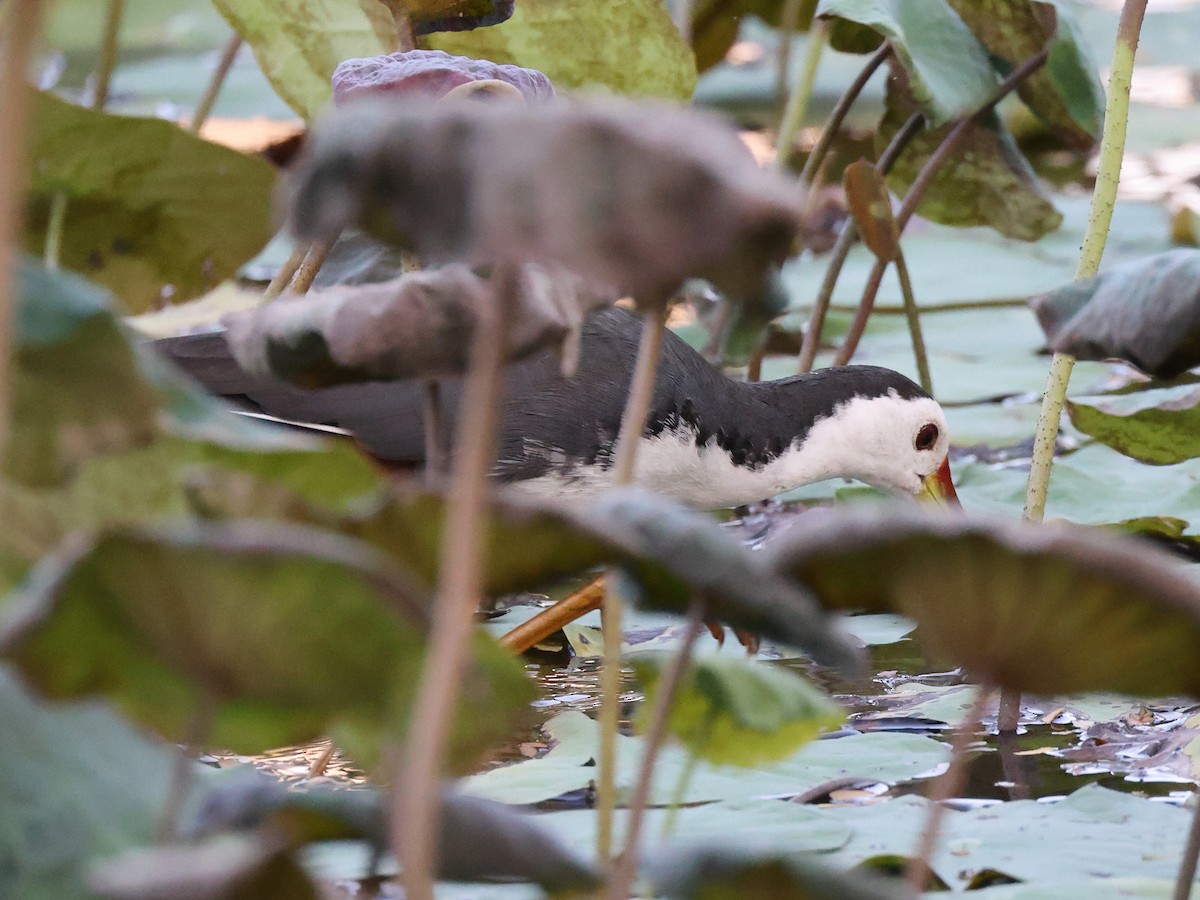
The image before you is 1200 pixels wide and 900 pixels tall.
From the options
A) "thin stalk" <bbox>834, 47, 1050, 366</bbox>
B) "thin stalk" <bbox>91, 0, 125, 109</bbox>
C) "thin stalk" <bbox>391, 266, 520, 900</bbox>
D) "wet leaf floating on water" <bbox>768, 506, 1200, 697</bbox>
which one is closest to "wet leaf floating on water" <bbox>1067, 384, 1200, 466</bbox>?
"thin stalk" <bbox>834, 47, 1050, 366</bbox>

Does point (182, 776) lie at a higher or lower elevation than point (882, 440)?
higher

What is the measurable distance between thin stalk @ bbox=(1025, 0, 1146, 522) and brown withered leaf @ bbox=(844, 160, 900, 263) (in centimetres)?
51

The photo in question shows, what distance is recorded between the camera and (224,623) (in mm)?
532

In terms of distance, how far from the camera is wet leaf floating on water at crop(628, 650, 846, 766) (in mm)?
708

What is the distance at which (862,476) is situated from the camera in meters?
2.48

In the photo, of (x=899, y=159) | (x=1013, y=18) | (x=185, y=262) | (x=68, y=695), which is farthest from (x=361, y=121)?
(x=899, y=159)

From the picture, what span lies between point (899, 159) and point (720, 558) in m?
1.94

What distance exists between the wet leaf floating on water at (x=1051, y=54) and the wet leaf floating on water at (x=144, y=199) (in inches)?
37.0

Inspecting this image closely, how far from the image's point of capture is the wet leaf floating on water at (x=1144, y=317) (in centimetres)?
76

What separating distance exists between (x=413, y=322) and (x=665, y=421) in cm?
148

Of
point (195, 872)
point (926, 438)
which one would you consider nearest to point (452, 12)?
point (195, 872)

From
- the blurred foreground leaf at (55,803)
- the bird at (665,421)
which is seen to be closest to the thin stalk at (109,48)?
the bird at (665,421)

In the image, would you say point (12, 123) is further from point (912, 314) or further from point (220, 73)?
point (220, 73)

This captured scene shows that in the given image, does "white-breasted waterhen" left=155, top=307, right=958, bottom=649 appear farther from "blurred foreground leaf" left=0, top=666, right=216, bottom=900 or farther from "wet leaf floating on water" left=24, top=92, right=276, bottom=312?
"blurred foreground leaf" left=0, top=666, right=216, bottom=900
